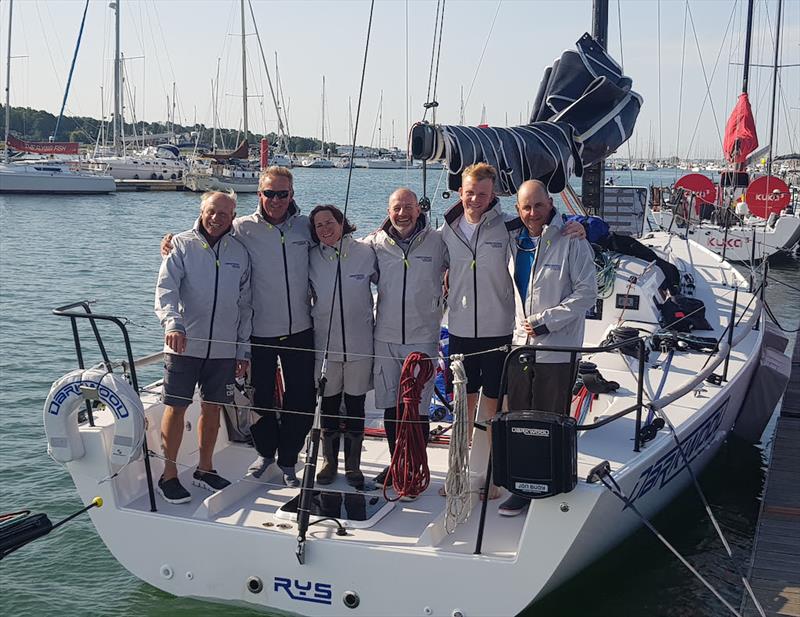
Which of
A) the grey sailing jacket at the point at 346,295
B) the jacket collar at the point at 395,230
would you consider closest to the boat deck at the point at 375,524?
the grey sailing jacket at the point at 346,295

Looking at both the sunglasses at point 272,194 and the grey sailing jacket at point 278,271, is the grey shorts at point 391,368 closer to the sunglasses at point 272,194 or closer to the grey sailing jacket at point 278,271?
the grey sailing jacket at point 278,271

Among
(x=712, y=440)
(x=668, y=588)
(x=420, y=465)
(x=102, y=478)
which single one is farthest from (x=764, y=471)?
(x=102, y=478)

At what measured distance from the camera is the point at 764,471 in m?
8.38

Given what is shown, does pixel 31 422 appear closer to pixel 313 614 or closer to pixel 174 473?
pixel 174 473

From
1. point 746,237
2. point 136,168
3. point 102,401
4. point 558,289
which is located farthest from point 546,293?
point 136,168

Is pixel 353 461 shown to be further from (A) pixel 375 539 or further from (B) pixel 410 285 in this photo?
(B) pixel 410 285

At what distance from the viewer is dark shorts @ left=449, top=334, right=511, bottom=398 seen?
190 inches

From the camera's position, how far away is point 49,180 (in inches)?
1794

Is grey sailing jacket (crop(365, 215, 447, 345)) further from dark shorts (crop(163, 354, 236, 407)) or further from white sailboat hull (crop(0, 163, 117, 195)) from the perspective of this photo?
white sailboat hull (crop(0, 163, 117, 195))

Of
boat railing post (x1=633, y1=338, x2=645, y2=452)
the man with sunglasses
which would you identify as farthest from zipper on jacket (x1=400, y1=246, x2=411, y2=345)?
boat railing post (x1=633, y1=338, x2=645, y2=452)

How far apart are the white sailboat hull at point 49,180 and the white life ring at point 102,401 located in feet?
143

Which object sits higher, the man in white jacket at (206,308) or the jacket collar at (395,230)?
the jacket collar at (395,230)

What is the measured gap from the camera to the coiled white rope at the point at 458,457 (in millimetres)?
4426

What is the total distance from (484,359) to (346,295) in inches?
32.1
